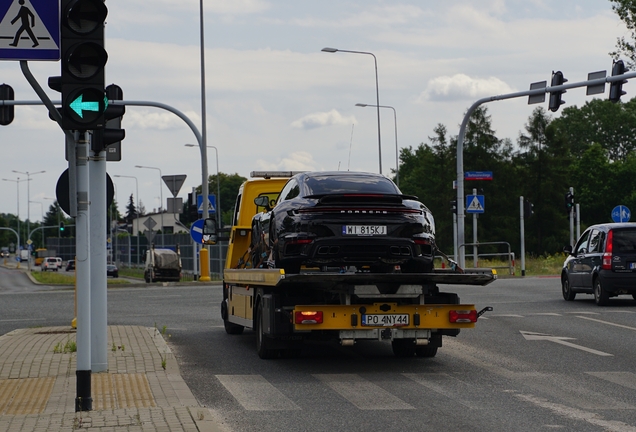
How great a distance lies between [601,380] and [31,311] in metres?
16.5

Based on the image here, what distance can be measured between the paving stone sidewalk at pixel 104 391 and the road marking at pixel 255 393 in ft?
1.68

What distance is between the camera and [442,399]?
32.6 feet

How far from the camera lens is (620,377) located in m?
11.5

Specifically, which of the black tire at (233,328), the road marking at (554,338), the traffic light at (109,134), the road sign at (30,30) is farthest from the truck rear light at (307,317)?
the black tire at (233,328)

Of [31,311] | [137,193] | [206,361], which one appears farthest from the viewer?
[137,193]

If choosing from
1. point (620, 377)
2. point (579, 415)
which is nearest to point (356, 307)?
point (620, 377)

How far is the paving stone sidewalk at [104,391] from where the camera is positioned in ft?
26.5

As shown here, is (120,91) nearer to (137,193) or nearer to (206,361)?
(206,361)

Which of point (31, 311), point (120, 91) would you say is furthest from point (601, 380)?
point (31, 311)

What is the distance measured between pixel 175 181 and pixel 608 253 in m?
18.9

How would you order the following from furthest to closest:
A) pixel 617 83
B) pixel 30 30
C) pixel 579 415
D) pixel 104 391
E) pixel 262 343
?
pixel 617 83 < pixel 262 343 < pixel 104 391 < pixel 579 415 < pixel 30 30

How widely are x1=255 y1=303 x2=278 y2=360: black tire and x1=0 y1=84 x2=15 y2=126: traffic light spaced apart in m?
15.2

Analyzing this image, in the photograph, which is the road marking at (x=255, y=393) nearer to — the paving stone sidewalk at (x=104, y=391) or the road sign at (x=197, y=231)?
the paving stone sidewalk at (x=104, y=391)

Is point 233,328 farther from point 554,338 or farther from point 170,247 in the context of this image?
point 170,247
